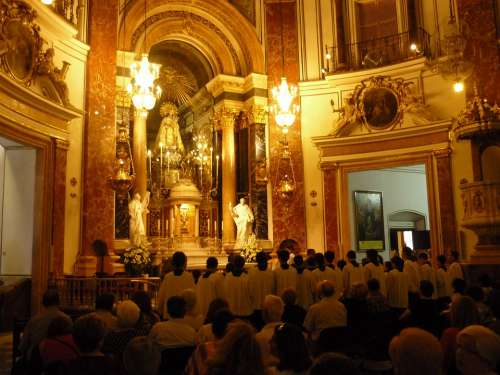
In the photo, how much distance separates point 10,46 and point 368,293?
8817mm

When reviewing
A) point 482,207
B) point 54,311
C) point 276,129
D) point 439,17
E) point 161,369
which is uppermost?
point 439,17

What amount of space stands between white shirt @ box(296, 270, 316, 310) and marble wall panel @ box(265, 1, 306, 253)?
7953 mm

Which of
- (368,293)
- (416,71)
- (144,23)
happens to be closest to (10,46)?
(144,23)

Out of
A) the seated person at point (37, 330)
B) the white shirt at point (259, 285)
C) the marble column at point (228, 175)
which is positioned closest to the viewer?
the seated person at point (37, 330)

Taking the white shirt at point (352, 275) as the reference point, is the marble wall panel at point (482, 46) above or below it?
above

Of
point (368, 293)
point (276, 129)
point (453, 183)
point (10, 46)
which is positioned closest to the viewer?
point (368, 293)

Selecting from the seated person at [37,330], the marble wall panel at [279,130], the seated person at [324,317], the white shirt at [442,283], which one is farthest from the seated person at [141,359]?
the marble wall panel at [279,130]

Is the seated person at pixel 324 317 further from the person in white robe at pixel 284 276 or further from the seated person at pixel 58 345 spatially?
the seated person at pixel 58 345

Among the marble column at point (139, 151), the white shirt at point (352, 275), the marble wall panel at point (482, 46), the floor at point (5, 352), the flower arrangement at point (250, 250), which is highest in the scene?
the marble wall panel at point (482, 46)

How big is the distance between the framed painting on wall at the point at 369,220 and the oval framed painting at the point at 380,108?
10.0 ft

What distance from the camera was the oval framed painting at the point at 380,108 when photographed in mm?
16016

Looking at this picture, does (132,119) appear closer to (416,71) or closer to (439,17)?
(416,71)

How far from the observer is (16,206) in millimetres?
13117

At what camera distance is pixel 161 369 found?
4.45 metres
